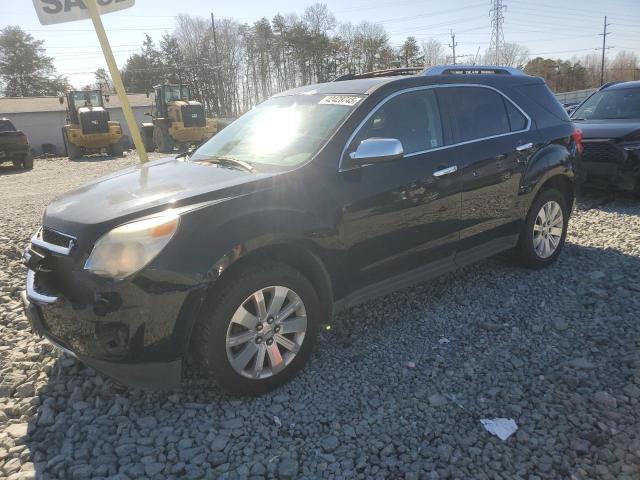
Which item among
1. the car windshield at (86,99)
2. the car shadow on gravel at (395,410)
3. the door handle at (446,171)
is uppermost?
the car windshield at (86,99)

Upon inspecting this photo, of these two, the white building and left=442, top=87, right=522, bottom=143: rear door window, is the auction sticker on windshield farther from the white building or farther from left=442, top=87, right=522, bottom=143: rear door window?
the white building

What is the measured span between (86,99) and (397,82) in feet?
78.1

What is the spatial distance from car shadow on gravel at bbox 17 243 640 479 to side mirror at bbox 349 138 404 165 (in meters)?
1.37

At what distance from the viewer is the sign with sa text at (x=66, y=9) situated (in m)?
4.64

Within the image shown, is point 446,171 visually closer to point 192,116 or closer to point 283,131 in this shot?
point 283,131

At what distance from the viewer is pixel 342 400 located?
2949mm

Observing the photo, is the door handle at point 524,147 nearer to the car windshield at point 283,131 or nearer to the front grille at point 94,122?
the car windshield at point 283,131

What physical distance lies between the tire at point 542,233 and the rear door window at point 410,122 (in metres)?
1.49

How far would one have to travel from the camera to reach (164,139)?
22.0m

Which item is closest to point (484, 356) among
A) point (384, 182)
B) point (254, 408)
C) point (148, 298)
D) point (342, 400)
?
point (342, 400)

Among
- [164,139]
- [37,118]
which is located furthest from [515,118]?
[37,118]

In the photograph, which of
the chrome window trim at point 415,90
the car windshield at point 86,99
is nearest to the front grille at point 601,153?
the chrome window trim at point 415,90

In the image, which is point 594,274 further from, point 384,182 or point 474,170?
point 384,182

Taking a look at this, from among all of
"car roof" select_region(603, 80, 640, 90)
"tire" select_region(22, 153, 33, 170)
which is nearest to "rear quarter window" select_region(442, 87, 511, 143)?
"car roof" select_region(603, 80, 640, 90)
